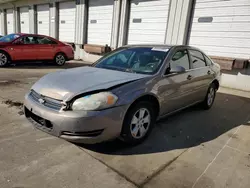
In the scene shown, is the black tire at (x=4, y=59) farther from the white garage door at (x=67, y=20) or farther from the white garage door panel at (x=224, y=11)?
the white garage door panel at (x=224, y=11)

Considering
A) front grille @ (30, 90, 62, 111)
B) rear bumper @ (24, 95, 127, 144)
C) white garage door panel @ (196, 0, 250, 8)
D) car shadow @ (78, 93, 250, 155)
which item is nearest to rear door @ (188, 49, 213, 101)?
car shadow @ (78, 93, 250, 155)

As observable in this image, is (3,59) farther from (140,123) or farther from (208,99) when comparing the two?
(208,99)

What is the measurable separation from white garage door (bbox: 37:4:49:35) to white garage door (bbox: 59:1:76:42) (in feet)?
5.48

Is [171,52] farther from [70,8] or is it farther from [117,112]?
[70,8]

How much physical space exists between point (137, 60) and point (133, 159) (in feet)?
5.40

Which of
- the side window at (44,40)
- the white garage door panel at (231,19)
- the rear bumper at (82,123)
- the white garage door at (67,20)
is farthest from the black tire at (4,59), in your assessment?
the white garage door panel at (231,19)

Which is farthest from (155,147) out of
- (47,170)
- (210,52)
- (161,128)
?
(210,52)

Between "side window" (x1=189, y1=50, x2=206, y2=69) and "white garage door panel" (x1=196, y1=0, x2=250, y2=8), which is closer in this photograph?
"side window" (x1=189, y1=50, x2=206, y2=69)

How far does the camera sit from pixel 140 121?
2.97m

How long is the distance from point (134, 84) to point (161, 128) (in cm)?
126

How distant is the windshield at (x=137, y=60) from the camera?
10.9ft

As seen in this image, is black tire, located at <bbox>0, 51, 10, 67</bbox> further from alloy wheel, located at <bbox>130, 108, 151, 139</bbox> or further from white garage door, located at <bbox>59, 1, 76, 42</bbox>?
alloy wheel, located at <bbox>130, 108, 151, 139</bbox>

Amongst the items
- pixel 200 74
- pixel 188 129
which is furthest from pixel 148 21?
pixel 188 129

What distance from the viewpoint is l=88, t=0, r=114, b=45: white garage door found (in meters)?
11.1
